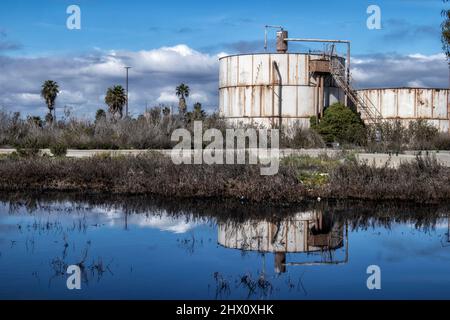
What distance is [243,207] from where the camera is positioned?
54.0 feet

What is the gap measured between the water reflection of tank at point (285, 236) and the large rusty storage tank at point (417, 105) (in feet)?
107

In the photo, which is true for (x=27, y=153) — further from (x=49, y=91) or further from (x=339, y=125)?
(x=49, y=91)

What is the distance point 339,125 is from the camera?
129ft

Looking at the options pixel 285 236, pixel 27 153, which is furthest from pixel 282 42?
pixel 285 236

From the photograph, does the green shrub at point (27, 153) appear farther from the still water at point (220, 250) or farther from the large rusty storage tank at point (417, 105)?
the large rusty storage tank at point (417, 105)

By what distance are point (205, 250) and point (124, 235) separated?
2.15 m

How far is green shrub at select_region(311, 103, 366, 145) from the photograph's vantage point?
3797 centimetres

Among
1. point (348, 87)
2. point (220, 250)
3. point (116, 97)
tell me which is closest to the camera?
point (220, 250)

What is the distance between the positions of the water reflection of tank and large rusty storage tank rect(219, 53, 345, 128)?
88.0ft

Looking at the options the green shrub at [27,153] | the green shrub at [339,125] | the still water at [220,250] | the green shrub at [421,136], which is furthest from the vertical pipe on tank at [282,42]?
the still water at [220,250]

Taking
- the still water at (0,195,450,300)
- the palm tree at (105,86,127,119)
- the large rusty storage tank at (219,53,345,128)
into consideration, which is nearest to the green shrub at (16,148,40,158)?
the still water at (0,195,450,300)

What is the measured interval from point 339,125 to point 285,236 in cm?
2727

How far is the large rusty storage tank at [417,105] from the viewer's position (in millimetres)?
45562
